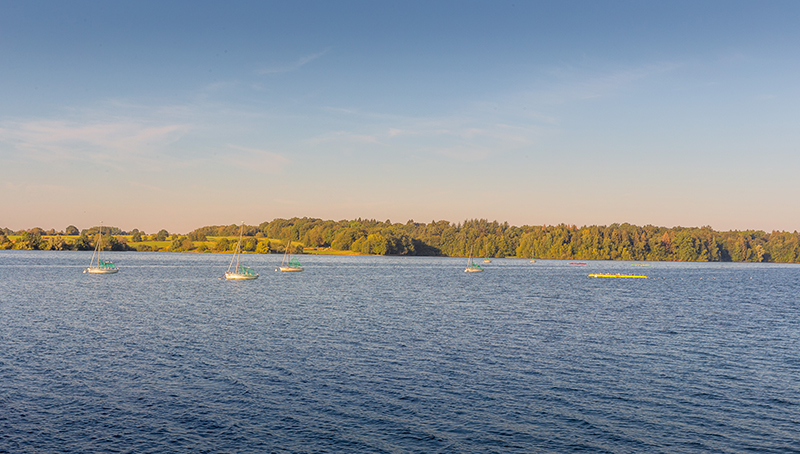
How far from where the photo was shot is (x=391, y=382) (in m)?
36.6

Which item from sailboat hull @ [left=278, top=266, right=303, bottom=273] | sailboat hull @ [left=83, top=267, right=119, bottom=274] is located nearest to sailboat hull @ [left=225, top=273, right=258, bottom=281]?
sailboat hull @ [left=83, top=267, right=119, bottom=274]

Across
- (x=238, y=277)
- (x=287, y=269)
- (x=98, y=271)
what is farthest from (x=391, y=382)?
(x=287, y=269)

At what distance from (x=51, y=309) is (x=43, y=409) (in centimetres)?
4772

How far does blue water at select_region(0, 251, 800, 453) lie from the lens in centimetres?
2702

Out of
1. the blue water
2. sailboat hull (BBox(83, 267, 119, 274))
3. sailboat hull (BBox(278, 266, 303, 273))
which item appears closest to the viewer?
the blue water

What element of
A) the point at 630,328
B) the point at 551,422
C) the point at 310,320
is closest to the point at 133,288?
the point at 310,320

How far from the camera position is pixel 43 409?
2975cm

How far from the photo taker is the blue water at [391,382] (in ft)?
88.6

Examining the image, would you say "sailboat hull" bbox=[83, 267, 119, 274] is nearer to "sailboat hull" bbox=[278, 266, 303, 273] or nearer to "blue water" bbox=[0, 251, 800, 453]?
"sailboat hull" bbox=[278, 266, 303, 273]

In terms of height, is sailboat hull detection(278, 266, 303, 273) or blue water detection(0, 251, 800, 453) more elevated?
sailboat hull detection(278, 266, 303, 273)

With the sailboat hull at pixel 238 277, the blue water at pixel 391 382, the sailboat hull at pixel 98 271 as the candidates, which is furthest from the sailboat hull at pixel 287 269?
the blue water at pixel 391 382

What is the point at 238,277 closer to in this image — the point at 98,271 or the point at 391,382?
the point at 98,271

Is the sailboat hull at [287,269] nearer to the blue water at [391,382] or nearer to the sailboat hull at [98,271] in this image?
the sailboat hull at [98,271]

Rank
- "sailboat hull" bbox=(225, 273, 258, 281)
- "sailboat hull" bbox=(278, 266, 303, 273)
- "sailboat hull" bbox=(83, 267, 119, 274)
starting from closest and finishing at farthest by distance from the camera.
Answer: "sailboat hull" bbox=(225, 273, 258, 281), "sailboat hull" bbox=(83, 267, 119, 274), "sailboat hull" bbox=(278, 266, 303, 273)
